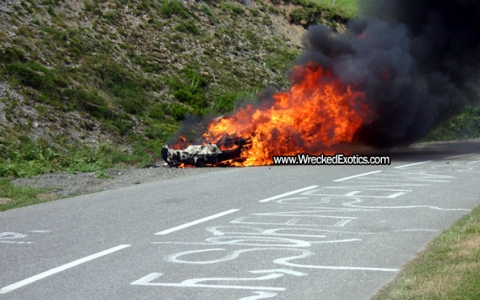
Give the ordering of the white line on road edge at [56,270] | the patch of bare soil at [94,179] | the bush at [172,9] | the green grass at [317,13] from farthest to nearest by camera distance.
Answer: the green grass at [317,13]
the bush at [172,9]
the patch of bare soil at [94,179]
the white line on road edge at [56,270]

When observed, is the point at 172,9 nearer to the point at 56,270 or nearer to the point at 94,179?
the point at 94,179

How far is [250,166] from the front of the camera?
17.0 metres

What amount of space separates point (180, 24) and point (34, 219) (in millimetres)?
20873

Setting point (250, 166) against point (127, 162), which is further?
point (127, 162)

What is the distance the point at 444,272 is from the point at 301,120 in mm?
11788

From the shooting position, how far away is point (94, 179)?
47.8ft

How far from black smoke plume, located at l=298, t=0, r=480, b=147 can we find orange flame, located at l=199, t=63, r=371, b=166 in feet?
1.29

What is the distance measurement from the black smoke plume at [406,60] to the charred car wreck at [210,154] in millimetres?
3563

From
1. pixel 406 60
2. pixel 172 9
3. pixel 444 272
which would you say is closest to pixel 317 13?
pixel 172 9

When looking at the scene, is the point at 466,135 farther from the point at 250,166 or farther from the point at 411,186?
the point at 411,186

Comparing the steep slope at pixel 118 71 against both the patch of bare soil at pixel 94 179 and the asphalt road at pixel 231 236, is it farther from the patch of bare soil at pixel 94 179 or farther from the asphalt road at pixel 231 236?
the asphalt road at pixel 231 236

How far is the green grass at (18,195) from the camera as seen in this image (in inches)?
453

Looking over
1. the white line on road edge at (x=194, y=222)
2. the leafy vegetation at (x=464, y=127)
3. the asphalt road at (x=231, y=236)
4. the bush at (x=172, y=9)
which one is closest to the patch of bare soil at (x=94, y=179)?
the asphalt road at (x=231, y=236)

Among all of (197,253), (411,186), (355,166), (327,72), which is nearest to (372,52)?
(327,72)
